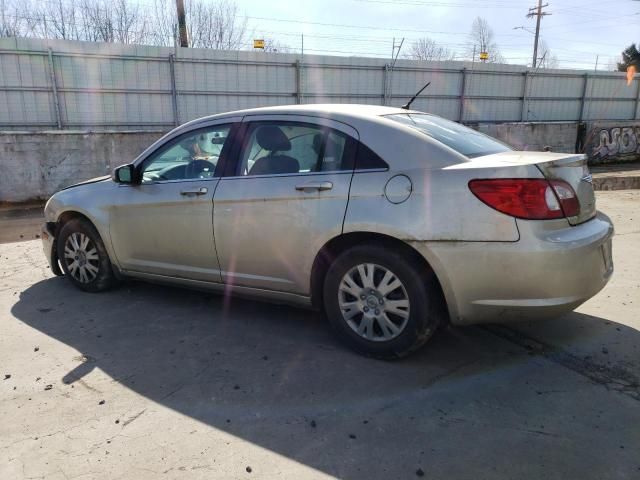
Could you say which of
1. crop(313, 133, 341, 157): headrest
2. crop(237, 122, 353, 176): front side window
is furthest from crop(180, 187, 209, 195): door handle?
crop(313, 133, 341, 157): headrest

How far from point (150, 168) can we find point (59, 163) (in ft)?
25.9

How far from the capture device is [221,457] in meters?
2.56

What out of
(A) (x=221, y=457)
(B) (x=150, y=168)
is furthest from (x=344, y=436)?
(B) (x=150, y=168)

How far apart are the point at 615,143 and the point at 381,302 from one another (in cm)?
2037

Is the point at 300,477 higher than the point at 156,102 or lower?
lower

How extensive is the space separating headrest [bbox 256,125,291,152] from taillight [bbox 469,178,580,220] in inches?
56.6

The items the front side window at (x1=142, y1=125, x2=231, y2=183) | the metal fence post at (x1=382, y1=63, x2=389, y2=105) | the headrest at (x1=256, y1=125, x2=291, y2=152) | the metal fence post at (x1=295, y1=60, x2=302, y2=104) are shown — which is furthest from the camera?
the metal fence post at (x1=382, y1=63, x2=389, y2=105)

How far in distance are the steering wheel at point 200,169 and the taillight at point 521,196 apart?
208 centimetres

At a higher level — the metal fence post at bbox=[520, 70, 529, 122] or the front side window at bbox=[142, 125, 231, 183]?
the metal fence post at bbox=[520, 70, 529, 122]

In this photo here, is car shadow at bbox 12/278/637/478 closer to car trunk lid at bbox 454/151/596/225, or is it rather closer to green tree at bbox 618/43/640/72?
car trunk lid at bbox 454/151/596/225

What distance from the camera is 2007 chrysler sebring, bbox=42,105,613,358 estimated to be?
9.98 feet

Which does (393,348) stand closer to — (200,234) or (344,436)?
(344,436)

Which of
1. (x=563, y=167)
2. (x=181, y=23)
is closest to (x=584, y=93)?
(x=181, y=23)

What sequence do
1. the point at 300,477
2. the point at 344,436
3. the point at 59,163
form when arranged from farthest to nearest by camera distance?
1. the point at 59,163
2. the point at 344,436
3. the point at 300,477
